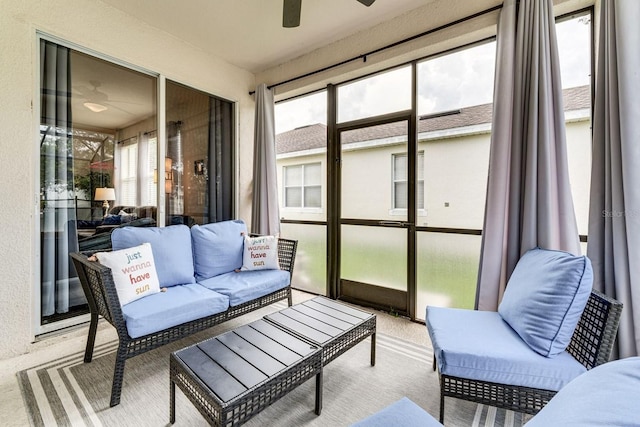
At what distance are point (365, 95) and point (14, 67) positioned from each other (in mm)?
2980

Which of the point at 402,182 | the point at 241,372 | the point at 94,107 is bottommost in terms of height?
the point at 241,372

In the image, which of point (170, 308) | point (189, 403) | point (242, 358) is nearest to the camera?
point (242, 358)

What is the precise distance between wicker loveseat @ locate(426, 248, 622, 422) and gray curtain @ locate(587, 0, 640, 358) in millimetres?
465

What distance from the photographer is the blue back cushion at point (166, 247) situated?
7.39ft

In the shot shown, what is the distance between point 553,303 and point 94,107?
12.2 feet

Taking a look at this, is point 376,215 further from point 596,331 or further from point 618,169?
point 596,331

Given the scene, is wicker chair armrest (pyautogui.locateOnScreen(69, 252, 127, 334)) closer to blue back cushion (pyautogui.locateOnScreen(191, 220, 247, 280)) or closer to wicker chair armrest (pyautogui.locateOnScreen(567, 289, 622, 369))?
blue back cushion (pyautogui.locateOnScreen(191, 220, 247, 280))

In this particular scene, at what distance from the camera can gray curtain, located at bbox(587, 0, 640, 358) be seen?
1.68 meters

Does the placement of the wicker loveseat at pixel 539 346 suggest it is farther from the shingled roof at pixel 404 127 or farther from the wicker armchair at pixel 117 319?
the wicker armchair at pixel 117 319

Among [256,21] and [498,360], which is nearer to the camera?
[498,360]

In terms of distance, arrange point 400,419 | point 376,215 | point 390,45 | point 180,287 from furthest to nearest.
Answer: point 376,215 → point 390,45 → point 180,287 → point 400,419

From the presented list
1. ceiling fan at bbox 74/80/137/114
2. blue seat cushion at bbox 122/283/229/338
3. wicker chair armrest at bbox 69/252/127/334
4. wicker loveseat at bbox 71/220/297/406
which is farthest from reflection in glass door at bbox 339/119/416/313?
ceiling fan at bbox 74/80/137/114

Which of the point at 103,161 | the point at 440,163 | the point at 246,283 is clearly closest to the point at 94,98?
the point at 103,161

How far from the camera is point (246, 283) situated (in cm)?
246
